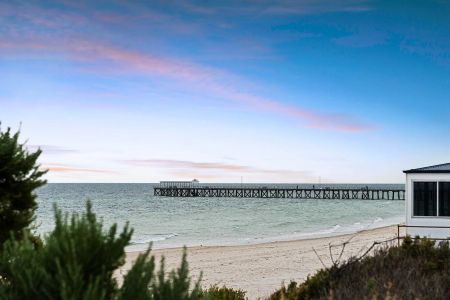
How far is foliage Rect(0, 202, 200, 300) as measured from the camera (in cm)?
467

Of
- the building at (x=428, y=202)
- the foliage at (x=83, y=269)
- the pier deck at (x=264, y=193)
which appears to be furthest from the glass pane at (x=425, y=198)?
the pier deck at (x=264, y=193)

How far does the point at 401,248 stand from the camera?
13062mm

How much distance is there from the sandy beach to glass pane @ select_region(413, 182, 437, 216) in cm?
294

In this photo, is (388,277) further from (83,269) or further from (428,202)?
(428,202)

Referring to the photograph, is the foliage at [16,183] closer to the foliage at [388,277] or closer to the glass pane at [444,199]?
the foliage at [388,277]

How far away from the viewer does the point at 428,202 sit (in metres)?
20.8

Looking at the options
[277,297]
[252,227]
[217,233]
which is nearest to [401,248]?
[277,297]

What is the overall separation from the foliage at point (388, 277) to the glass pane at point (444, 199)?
8.07 meters

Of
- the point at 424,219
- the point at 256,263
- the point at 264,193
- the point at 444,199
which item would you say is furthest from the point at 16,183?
the point at 264,193

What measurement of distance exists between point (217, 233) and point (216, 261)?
23557mm

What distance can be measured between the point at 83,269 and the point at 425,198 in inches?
735

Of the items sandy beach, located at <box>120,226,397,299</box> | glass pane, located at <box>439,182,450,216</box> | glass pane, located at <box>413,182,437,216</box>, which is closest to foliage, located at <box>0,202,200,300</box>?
sandy beach, located at <box>120,226,397,299</box>

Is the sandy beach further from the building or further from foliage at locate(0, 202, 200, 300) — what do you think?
foliage at locate(0, 202, 200, 300)

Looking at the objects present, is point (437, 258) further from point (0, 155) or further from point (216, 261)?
point (216, 261)
